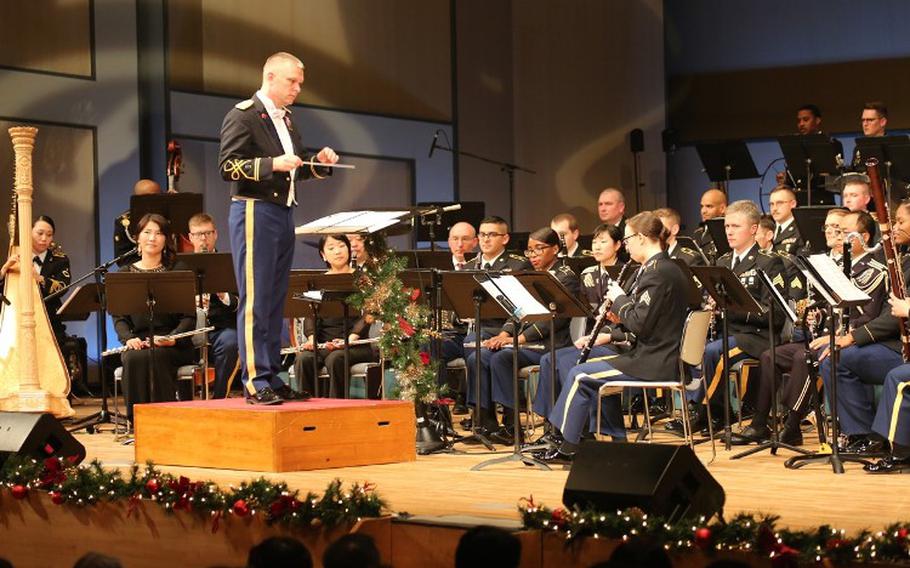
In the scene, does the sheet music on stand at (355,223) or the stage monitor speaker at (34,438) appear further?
the sheet music on stand at (355,223)

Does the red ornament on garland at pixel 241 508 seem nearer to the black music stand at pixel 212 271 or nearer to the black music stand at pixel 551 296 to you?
the black music stand at pixel 551 296

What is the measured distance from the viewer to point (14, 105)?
35.9ft

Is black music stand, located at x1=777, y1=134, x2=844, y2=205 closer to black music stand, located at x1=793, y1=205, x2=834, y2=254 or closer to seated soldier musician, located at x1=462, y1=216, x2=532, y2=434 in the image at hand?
black music stand, located at x1=793, y1=205, x2=834, y2=254

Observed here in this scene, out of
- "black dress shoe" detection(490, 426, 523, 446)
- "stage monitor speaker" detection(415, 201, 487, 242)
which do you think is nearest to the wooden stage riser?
"black dress shoe" detection(490, 426, 523, 446)

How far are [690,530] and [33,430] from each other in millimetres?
3070

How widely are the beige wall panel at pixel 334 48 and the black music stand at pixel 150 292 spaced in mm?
3768

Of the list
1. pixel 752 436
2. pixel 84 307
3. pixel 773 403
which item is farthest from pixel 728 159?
pixel 84 307

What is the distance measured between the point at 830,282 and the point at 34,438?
3644 mm

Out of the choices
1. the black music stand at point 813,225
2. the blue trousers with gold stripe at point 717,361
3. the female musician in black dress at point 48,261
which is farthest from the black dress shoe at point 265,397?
the female musician in black dress at point 48,261

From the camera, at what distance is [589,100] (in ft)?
48.7

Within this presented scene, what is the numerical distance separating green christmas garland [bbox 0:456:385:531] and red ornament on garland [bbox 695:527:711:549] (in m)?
1.21

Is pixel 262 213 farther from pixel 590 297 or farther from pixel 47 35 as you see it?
pixel 47 35

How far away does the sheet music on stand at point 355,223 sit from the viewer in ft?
22.9

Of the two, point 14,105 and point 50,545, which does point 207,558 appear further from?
point 14,105
